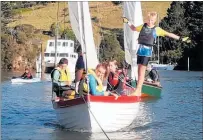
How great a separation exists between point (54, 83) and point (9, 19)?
8854 cm

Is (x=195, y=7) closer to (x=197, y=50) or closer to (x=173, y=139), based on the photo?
(x=197, y=50)

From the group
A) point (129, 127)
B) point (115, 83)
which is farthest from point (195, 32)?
point (129, 127)

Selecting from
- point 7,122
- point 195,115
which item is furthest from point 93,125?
point 195,115

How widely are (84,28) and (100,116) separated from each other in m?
2.62

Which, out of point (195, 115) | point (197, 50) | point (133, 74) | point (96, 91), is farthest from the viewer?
point (197, 50)

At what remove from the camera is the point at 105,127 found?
18.5 m

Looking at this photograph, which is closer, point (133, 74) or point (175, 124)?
point (175, 124)

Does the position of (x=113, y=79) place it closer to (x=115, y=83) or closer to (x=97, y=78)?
(x=115, y=83)

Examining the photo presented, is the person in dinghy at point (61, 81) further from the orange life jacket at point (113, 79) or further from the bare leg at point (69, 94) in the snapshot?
the orange life jacket at point (113, 79)

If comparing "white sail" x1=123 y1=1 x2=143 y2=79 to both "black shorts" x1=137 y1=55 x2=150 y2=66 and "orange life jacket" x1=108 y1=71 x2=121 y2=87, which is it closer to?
"orange life jacket" x1=108 y1=71 x2=121 y2=87

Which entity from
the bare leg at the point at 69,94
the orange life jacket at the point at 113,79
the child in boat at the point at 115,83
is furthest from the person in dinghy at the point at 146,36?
the orange life jacket at the point at 113,79

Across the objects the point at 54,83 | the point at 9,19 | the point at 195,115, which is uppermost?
the point at 9,19

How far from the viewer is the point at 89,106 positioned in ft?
57.5

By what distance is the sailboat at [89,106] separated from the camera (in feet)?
58.1
